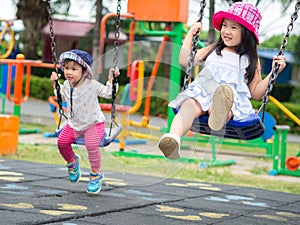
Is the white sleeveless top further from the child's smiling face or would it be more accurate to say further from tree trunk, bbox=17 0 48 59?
tree trunk, bbox=17 0 48 59

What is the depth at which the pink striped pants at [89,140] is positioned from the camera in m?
5.13

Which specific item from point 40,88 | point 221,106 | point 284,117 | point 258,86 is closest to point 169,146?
point 221,106

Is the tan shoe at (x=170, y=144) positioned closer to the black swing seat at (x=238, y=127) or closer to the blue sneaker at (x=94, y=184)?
the black swing seat at (x=238, y=127)

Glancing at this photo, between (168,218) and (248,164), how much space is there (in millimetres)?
5288

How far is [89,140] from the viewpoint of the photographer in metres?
5.13

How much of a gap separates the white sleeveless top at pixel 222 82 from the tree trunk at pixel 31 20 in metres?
19.0

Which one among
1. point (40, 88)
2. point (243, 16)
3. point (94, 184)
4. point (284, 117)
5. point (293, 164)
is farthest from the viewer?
point (40, 88)

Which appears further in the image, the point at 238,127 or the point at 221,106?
the point at 238,127

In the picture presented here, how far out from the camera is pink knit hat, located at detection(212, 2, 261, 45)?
4.50m

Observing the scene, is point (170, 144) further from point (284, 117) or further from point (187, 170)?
point (284, 117)

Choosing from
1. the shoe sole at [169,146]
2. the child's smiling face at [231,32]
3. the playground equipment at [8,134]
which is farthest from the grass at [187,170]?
the shoe sole at [169,146]

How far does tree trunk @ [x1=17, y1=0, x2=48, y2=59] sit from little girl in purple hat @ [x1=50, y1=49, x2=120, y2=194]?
60.3 feet

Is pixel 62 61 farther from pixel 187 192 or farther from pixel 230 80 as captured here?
pixel 187 192

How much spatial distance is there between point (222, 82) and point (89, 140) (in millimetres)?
1147
